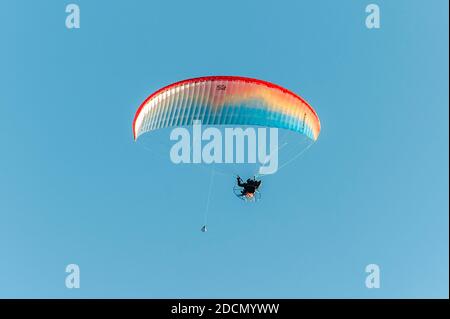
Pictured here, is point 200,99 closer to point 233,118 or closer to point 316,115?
point 233,118
